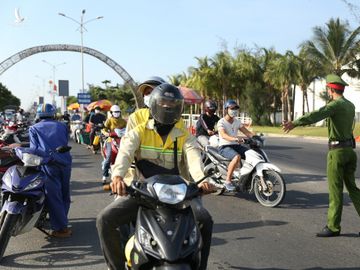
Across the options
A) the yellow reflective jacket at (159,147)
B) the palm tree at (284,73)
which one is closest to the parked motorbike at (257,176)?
the yellow reflective jacket at (159,147)

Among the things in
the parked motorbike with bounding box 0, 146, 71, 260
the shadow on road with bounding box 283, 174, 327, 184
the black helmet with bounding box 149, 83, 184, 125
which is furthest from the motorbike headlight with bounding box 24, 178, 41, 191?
the shadow on road with bounding box 283, 174, 327, 184

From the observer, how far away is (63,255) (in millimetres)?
5301

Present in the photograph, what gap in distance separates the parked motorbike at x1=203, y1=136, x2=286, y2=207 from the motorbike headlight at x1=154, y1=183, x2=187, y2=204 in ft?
14.5

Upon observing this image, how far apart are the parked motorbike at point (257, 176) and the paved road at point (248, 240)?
8.5 inches

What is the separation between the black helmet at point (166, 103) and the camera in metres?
3.74

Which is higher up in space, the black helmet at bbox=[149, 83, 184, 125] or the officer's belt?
the black helmet at bbox=[149, 83, 184, 125]

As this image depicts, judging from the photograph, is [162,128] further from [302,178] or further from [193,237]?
[302,178]

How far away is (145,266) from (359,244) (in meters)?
3.47

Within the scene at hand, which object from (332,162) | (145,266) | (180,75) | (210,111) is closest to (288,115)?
(180,75)

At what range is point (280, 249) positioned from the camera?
546 cm

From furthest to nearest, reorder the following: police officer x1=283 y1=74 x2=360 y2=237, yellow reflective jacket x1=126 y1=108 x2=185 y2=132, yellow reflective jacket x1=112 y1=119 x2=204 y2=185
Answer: police officer x1=283 y1=74 x2=360 y2=237 < yellow reflective jacket x1=126 y1=108 x2=185 y2=132 < yellow reflective jacket x1=112 y1=119 x2=204 y2=185

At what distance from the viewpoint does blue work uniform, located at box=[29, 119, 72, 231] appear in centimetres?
581

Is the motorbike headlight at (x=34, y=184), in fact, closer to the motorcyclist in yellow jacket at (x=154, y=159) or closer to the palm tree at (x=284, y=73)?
the motorcyclist in yellow jacket at (x=154, y=159)

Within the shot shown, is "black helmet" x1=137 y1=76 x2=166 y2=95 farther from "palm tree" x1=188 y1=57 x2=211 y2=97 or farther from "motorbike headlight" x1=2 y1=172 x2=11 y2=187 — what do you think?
"palm tree" x1=188 y1=57 x2=211 y2=97
